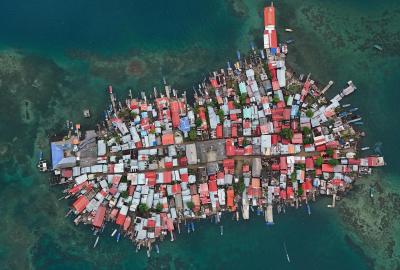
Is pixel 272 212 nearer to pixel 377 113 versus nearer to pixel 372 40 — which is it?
pixel 377 113

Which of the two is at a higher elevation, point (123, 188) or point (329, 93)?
point (329, 93)

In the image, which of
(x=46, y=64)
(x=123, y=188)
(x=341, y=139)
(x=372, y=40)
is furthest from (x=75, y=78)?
(x=372, y=40)

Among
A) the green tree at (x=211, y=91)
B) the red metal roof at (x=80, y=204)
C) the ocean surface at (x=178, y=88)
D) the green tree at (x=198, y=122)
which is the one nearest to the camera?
the red metal roof at (x=80, y=204)

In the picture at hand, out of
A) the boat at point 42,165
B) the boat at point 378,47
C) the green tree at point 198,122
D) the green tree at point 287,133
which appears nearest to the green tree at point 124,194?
the boat at point 42,165

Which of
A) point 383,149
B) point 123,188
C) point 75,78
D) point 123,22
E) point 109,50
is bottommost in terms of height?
point 123,188

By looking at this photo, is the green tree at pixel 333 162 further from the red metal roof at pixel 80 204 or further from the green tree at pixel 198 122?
the red metal roof at pixel 80 204

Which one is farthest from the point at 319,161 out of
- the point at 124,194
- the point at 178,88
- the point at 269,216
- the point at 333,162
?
the point at 124,194

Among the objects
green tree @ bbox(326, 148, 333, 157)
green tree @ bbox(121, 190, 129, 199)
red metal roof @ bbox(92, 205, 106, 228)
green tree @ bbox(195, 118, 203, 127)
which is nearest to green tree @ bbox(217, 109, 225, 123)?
green tree @ bbox(195, 118, 203, 127)
